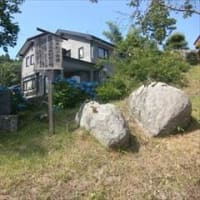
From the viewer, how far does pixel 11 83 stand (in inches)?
1476

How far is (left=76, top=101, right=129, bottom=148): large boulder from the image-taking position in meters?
9.13

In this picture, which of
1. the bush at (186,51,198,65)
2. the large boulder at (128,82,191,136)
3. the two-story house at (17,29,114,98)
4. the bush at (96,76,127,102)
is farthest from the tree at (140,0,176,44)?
the two-story house at (17,29,114,98)

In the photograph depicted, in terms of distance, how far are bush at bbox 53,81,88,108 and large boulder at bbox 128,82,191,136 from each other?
3663 millimetres

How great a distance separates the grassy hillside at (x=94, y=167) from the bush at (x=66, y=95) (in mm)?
3198

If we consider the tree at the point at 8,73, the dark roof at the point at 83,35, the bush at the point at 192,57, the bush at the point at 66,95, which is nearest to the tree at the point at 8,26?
the bush at the point at 66,95

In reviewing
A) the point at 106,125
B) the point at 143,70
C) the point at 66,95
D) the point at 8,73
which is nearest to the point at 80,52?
the point at 8,73

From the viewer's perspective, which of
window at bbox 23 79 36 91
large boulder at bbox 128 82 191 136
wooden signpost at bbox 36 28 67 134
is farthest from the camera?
window at bbox 23 79 36 91

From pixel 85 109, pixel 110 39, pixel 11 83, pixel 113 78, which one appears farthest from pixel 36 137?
pixel 11 83

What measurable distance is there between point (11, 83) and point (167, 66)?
25229mm

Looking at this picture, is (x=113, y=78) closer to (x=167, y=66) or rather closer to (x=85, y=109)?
(x=167, y=66)

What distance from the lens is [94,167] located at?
8.48 m

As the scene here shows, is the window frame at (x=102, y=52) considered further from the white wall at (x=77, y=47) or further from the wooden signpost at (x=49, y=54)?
the wooden signpost at (x=49, y=54)

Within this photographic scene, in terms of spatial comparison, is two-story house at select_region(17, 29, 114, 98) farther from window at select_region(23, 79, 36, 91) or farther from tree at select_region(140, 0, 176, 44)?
tree at select_region(140, 0, 176, 44)

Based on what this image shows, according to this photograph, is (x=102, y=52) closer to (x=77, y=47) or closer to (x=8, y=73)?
(x=77, y=47)
